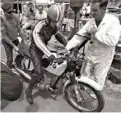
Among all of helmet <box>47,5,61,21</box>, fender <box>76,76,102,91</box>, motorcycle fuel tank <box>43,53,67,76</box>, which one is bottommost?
fender <box>76,76,102,91</box>

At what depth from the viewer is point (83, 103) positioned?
268 centimetres

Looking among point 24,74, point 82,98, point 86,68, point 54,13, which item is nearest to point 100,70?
point 86,68

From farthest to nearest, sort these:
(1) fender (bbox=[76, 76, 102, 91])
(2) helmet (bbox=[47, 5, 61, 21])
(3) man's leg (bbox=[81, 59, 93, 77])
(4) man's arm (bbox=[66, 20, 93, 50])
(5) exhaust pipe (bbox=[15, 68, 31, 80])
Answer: (5) exhaust pipe (bbox=[15, 68, 31, 80]) → (3) man's leg (bbox=[81, 59, 93, 77]) → (4) man's arm (bbox=[66, 20, 93, 50]) → (1) fender (bbox=[76, 76, 102, 91]) → (2) helmet (bbox=[47, 5, 61, 21])

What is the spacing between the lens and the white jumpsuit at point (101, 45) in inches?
83.4

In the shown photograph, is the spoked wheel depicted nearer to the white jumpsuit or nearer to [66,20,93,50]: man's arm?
the white jumpsuit

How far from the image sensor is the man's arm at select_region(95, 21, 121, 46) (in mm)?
2086

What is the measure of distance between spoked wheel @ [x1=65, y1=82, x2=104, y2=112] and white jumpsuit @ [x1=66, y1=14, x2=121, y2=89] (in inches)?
9.9

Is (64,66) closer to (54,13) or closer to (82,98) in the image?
(82,98)

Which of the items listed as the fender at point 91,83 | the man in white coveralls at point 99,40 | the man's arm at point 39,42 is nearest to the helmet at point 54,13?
the man's arm at point 39,42

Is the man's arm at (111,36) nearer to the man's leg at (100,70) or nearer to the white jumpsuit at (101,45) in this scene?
the white jumpsuit at (101,45)

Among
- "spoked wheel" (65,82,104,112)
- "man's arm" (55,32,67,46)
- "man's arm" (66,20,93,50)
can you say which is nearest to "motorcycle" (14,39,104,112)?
"spoked wheel" (65,82,104,112)

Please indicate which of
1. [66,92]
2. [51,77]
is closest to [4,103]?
[51,77]

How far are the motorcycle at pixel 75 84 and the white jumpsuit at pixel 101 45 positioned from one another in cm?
15

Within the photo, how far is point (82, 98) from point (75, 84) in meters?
0.34
